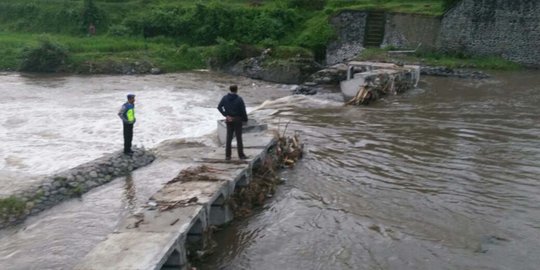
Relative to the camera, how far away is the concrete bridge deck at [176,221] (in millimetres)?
7734

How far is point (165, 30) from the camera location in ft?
125

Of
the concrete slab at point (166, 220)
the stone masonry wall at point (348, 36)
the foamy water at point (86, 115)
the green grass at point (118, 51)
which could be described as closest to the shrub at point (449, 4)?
the stone masonry wall at point (348, 36)

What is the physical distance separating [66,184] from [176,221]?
467cm

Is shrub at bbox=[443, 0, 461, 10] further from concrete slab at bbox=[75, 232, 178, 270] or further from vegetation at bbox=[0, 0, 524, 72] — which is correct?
concrete slab at bbox=[75, 232, 178, 270]

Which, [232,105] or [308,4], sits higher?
[308,4]

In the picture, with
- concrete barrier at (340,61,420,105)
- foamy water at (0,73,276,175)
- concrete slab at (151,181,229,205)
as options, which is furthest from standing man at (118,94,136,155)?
concrete barrier at (340,61,420,105)

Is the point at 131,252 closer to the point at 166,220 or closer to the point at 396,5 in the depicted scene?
the point at 166,220

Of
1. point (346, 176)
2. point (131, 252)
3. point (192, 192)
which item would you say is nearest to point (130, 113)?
point (192, 192)

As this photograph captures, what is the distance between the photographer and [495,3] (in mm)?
29062

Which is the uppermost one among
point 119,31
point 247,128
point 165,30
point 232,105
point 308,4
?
Answer: point 308,4

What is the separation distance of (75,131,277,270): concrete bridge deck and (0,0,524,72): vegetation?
20.5 metres

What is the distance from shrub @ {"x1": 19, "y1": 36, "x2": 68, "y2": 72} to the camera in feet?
106

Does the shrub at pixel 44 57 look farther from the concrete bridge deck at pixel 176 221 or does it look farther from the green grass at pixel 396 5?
the concrete bridge deck at pixel 176 221

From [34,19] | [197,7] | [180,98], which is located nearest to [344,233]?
[180,98]
